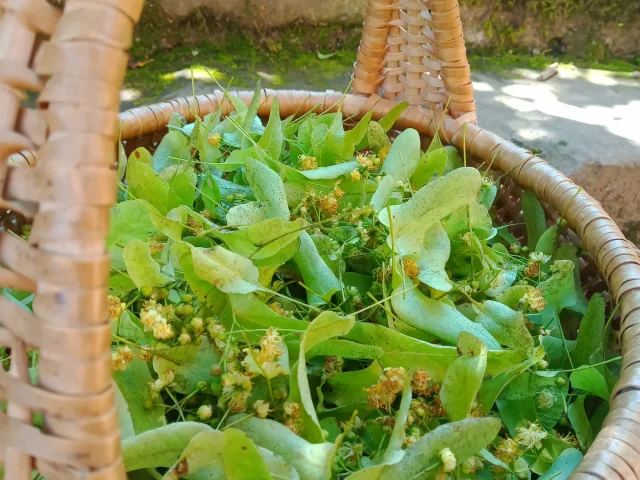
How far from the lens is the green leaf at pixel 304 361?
341 millimetres

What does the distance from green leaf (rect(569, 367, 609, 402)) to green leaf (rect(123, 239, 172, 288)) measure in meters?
0.30

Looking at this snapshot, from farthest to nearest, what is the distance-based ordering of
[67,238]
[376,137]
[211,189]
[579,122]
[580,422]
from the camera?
[579,122]
[376,137]
[211,189]
[580,422]
[67,238]

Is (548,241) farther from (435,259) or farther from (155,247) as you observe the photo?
(155,247)

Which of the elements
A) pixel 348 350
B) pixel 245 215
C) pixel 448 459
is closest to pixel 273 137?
pixel 245 215

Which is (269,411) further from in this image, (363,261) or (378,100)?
(378,100)

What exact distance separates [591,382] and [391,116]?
362 millimetres

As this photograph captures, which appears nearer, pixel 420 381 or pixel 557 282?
pixel 420 381

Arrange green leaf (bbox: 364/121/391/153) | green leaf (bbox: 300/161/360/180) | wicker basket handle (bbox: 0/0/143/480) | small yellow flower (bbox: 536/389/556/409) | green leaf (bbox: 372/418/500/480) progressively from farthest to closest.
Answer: green leaf (bbox: 364/121/391/153) < green leaf (bbox: 300/161/360/180) < small yellow flower (bbox: 536/389/556/409) < green leaf (bbox: 372/418/500/480) < wicker basket handle (bbox: 0/0/143/480)

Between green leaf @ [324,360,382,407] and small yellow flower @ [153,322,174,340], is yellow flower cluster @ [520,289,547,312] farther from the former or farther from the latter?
small yellow flower @ [153,322,174,340]

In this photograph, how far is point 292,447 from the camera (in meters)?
0.33

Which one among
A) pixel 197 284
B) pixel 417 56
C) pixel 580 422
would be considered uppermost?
pixel 417 56

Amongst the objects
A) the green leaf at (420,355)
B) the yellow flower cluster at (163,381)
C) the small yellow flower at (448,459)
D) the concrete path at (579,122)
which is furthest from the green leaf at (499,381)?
the concrete path at (579,122)

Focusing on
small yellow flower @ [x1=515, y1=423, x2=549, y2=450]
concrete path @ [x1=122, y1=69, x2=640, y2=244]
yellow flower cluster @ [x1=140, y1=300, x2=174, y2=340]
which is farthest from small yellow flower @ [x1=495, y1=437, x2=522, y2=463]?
concrete path @ [x1=122, y1=69, x2=640, y2=244]

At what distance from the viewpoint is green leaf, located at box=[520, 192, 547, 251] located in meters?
0.61
